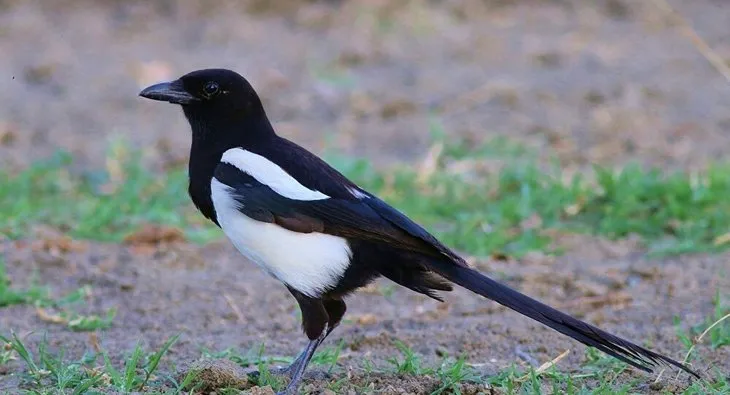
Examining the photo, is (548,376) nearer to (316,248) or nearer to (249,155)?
(316,248)

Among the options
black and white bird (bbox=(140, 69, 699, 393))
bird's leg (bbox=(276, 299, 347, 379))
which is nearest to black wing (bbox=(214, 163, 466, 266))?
black and white bird (bbox=(140, 69, 699, 393))

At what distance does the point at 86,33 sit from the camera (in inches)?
422

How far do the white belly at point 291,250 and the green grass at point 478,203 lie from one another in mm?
2119

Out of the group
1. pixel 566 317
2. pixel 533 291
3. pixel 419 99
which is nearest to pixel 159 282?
pixel 533 291

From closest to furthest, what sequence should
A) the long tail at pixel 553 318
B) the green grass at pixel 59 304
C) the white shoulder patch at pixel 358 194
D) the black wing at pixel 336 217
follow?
1. the long tail at pixel 553 318
2. the black wing at pixel 336 217
3. the white shoulder patch at pixel 358 194
4. the green grass at pixel 59 304

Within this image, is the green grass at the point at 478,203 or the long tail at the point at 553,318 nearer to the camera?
the long tail at the point at 553,318

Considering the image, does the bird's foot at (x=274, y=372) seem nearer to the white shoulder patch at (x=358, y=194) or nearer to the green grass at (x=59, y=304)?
the white shoulder patch at (x=358, y=194)

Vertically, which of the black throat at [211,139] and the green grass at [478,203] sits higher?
the black throat at [211,139]

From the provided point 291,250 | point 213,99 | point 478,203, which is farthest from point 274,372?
point 478,203

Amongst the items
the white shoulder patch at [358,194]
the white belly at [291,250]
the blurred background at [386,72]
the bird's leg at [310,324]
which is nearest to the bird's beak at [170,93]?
the white belly at [291,250]

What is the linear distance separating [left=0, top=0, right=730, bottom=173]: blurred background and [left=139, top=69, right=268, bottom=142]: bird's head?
11.3 feet

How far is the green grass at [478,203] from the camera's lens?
6102 mm

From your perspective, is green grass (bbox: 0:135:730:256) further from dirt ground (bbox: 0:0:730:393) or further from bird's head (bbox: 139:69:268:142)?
bird's head (bbox: 139:69:268:142)

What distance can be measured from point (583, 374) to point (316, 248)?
936 millimetres
